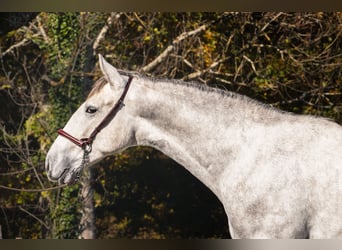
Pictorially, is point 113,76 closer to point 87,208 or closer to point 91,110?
point 91,110

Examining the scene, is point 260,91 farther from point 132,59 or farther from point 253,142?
point 253,142

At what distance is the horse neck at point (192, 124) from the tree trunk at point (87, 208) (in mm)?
1586

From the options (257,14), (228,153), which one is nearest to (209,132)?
(228,153)

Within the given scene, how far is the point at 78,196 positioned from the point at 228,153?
1983 mm

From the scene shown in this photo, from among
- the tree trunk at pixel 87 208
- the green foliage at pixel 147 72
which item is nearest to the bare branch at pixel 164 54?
the green foliage at pixel 147 72

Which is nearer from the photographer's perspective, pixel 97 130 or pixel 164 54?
pixel 97 130

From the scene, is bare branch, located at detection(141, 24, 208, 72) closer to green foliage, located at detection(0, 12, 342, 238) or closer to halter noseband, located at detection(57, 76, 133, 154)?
green foliage, located at detection(0, 12, 342, 238)

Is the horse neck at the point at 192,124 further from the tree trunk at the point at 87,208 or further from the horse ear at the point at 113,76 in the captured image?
the tree trunk at the point at 87,208

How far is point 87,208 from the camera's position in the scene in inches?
176

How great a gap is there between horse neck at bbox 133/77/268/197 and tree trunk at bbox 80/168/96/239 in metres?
1.59

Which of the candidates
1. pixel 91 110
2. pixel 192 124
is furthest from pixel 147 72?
pixel 192 124

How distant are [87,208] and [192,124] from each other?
6.12 ft

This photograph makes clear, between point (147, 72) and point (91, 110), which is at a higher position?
point (91, 110)

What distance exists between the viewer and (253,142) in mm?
2857
